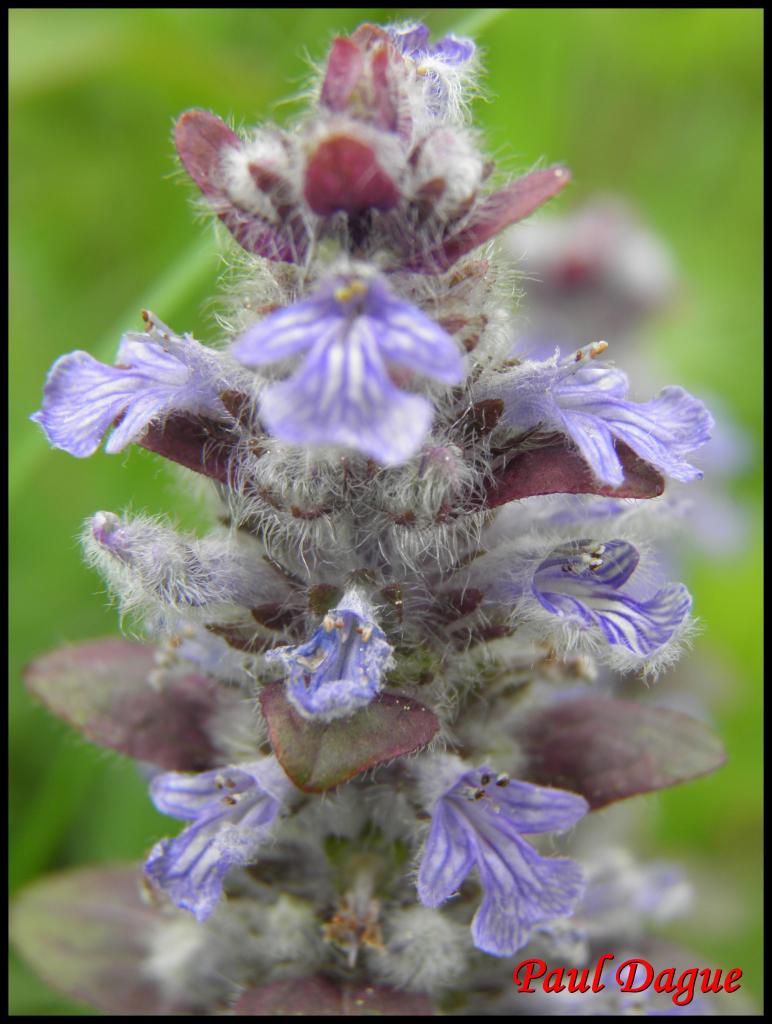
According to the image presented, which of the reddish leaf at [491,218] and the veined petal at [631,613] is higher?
the reddish leaf at [491,218]

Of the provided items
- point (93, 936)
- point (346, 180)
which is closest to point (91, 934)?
point (93, 936)

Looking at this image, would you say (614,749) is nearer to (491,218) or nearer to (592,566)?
(592,566)

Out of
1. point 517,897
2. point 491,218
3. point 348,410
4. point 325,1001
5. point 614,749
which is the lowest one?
point 325,1001

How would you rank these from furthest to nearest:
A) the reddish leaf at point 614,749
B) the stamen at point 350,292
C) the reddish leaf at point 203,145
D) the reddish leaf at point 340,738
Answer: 1. the reddish leaf at point 614,749
2. the reddish leaf at point 203,145
3. the reddish leaf at point 340,738
4. the stamen at point 350,292

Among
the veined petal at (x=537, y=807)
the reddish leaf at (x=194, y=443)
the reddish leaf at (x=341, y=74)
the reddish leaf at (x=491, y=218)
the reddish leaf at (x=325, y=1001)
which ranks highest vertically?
the reddish leaf at (x=341, y=74)

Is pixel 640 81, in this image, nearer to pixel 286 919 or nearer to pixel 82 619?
pixel 82 619

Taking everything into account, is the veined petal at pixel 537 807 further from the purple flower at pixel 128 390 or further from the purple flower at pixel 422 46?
the purple flower at pixel 422 46
